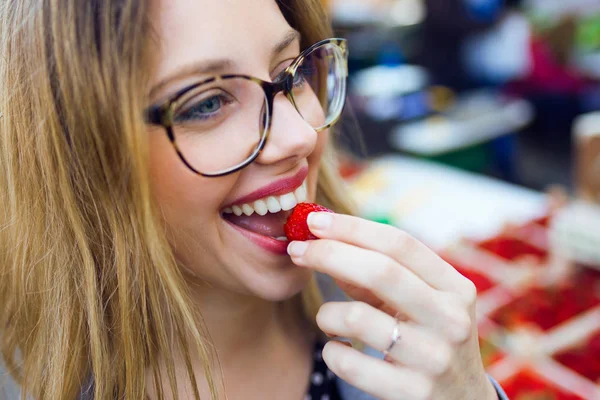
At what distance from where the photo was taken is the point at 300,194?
991mm

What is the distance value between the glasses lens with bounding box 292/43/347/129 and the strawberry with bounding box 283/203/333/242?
17 centimetres

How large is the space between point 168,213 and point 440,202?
6.40 ft

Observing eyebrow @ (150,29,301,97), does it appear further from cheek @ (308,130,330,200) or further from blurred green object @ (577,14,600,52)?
blurred green object @ (577,14,600,52)

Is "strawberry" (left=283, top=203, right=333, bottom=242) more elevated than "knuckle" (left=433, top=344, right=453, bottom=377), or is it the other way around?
"strawberry" (left=283, top=203, right=333, bottom=242)

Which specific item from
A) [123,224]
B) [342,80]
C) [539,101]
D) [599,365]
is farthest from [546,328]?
[539,101]

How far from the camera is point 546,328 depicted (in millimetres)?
1732

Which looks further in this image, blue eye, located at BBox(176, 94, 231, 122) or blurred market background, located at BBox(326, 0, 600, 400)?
blurred market background, located at BBox(326, 0, 600, 400)

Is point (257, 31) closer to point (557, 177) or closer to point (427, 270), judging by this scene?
point (427, 270)

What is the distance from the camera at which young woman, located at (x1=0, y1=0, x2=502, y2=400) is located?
76 centimetres

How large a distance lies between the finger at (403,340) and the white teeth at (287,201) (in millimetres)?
252

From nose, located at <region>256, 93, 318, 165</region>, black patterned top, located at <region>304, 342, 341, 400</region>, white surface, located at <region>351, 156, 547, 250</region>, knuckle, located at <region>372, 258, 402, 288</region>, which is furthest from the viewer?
white surface, located at <region>351, 156, 547, 250</region>

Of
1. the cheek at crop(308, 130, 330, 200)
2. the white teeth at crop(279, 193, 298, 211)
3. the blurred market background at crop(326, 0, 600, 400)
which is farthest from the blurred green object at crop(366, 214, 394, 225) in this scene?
the white teeth at crop(279, 193, 298, 211)

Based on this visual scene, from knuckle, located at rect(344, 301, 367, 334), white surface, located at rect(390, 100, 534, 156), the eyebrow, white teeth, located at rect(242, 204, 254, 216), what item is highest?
the eyebrow

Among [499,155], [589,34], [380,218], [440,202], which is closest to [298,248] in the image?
[380,218]
